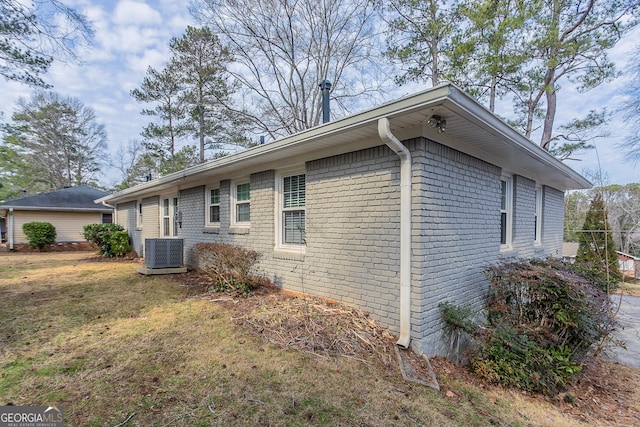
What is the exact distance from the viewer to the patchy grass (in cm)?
230

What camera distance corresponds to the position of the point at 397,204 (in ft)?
12.1

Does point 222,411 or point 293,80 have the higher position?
point 293,80

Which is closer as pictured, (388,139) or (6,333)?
(388,139)

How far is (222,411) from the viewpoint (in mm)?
2297

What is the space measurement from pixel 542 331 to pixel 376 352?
2.11 m

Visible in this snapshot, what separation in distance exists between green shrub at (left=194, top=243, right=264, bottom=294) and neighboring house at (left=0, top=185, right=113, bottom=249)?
16.3 meters

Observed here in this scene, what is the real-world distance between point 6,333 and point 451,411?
541 cm

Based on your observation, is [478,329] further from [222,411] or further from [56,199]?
[56,199]

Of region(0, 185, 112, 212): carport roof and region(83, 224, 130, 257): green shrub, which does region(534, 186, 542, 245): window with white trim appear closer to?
region(83, 224, 130, 257): green shrub

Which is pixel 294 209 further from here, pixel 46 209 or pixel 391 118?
pixel 46 209

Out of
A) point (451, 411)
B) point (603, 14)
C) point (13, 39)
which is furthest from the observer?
point (603, 14)

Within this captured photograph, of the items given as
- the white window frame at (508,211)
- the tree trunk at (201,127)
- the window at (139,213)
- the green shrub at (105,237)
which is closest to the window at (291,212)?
the white window frame at (508,211)

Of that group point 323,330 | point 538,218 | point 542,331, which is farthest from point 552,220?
point 323,330

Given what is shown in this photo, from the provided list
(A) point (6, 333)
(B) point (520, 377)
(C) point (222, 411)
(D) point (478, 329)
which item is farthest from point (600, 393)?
(A) point (6, 333)
